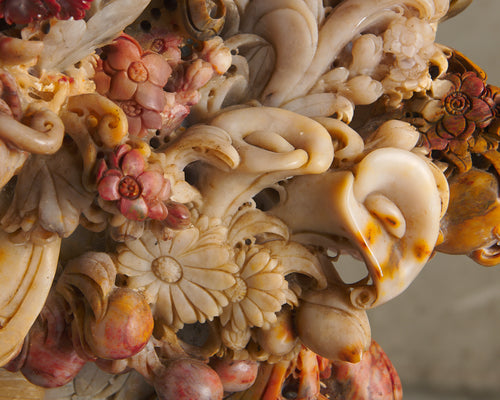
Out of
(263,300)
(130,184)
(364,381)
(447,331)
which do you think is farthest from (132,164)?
(447,331)

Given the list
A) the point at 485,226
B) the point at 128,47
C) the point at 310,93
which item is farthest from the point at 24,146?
the point at 485,226

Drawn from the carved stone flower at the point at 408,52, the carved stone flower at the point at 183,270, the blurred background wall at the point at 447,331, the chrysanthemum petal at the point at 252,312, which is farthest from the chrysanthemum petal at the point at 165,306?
the blurred background wall at the point at 447,331

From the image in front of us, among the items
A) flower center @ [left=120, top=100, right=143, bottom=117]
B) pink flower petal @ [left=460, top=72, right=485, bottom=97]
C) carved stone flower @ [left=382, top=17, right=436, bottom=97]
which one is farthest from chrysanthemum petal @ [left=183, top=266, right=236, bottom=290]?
pink flower petal @ [left=460, top=72, right=485, bottom=97]

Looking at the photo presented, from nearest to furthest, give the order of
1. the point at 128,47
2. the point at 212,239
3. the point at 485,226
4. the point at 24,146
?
1. the point at 24,146
2. the point at 128,47
3. the point at 212,239
4. the point at 485,226

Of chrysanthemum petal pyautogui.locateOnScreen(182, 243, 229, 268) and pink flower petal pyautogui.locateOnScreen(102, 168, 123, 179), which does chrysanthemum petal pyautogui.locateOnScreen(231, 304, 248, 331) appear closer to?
chrysanthemum petal pyautogui.locateOnScreen(182, 243, 229, 268)

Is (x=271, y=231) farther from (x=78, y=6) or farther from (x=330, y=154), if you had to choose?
(x=78, y=6)

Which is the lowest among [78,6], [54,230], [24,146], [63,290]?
[63,290]
